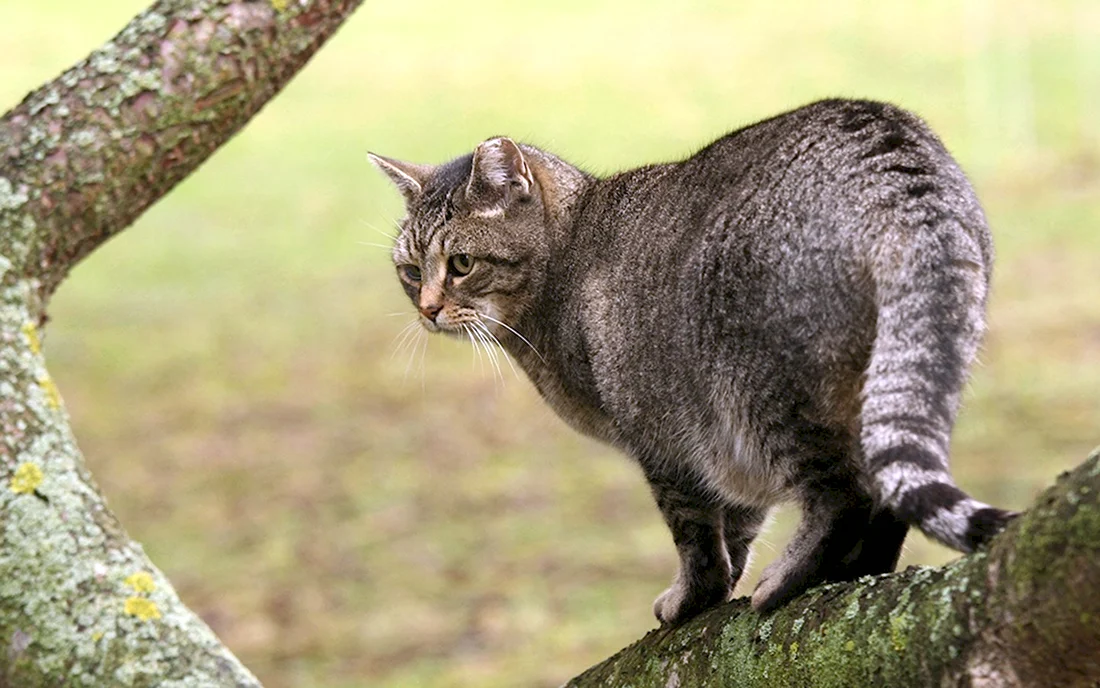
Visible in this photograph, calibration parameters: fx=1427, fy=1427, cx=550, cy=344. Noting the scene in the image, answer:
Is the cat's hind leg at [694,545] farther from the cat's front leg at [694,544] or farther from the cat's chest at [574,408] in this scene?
the cat's chest at [574,408]

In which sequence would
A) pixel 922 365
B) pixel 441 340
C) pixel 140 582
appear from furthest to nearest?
pixel 441 340 → pixel 140 582 → pixel 922 365

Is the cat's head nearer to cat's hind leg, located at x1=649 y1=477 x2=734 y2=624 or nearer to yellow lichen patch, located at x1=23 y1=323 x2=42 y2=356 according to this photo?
cat's hind leg, located at x1=649 y1=477 x2=734 y2=624

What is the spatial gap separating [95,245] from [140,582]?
1.16 meters

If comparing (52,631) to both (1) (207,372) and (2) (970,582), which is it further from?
(1) (207,372)

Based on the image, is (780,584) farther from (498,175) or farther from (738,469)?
(498,175)

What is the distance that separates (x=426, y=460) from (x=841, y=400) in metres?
6.48

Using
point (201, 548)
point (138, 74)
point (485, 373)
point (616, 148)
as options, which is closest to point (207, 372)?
point (485, 373)

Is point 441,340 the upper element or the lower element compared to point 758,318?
lower

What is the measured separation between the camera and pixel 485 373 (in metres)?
10.6

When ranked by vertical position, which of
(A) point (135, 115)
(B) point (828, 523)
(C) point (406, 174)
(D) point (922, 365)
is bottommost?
(A) point (135, 115)

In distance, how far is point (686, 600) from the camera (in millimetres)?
3379

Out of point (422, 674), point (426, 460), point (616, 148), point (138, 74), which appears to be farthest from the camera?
point (616, 148)

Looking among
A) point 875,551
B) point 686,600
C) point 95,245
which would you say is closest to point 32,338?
point 95,245

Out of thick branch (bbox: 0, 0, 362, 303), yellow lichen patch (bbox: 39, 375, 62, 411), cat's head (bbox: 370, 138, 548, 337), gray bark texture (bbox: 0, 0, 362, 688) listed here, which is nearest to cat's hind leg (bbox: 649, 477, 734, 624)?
cat's head (bbox: 370, 138, 548, 337)
